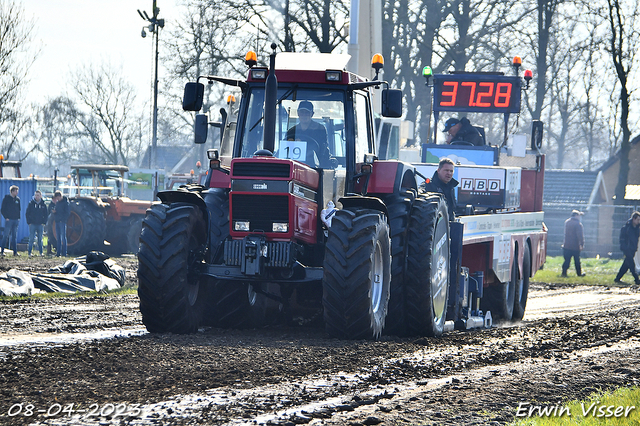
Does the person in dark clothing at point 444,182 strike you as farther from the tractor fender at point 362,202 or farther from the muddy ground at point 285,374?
the tractor fender at point 362,202

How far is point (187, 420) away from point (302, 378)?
1517 millimetres

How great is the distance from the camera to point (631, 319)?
1269 centimetres

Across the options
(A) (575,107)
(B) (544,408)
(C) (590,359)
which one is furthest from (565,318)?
(A) (575,107)

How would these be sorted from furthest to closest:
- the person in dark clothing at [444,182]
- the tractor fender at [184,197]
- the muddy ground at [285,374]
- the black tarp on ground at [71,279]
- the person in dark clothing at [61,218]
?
1. the person in dark clothing at [61,218]
2. the black tarp on ground at [71,279]
3. the person in dark clothing at [444,182]
4. the tractor fender at [184,197]
5. the muddy ground at [285,374]

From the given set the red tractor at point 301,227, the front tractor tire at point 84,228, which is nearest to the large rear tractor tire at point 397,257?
the red tractor at point 301,227

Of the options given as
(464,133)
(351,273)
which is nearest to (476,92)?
(464,133)

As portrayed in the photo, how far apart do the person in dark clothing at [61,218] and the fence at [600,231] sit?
61.1 feet

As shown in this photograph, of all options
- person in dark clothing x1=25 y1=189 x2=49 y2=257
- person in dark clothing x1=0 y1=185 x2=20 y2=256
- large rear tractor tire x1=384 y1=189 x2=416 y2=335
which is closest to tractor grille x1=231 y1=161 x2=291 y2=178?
large rear tractor tire x1=384 y1=189 x2=416 y2=335

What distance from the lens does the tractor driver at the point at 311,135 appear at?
9.12 metres

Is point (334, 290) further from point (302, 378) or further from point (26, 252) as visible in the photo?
point (26, 252)

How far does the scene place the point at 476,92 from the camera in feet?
56.2

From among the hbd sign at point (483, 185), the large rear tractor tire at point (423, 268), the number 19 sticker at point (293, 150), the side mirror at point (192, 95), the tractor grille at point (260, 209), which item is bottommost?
the large rear tractor tire at point (423, 268)

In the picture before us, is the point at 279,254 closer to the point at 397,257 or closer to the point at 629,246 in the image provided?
the point at 397,257

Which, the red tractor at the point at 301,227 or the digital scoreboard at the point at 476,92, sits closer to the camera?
the red tractor at the point at 301,227
